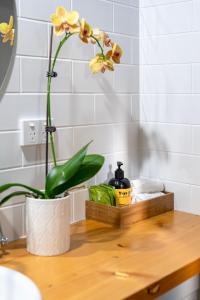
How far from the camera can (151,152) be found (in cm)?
184

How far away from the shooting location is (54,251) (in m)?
1.27

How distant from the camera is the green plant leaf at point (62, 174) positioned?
1241mm

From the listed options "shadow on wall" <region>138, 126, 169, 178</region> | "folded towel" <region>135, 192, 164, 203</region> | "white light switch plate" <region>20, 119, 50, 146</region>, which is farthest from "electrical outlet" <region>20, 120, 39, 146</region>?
"shadow on wall" <region>138, 126, 169, 178</region>

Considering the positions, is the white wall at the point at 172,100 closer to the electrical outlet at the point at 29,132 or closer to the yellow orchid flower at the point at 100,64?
the yellow orchid flower at the point at 100,64

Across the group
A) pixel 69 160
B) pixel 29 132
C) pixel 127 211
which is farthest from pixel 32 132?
pixel 127 211

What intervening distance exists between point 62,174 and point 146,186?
57 cm

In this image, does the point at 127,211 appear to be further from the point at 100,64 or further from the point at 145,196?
the point at 100,64

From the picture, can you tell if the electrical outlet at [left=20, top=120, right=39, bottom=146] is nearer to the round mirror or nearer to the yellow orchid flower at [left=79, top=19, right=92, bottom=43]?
the round mirror

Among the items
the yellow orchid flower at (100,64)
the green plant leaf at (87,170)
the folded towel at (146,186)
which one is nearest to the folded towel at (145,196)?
the folded towel at (146,186)

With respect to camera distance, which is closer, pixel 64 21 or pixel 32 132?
pixel 64 21

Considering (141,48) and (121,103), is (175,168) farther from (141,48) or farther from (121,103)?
(141,48)

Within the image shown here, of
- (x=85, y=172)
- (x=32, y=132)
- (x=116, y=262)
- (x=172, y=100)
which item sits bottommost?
(x=116, y=262)

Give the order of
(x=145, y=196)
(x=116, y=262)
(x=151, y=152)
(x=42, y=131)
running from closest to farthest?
(x=116, y=262)
(x=42, y=131)
(x=145, y=196)
(x=151, y=152)

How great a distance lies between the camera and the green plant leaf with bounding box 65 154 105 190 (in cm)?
130
